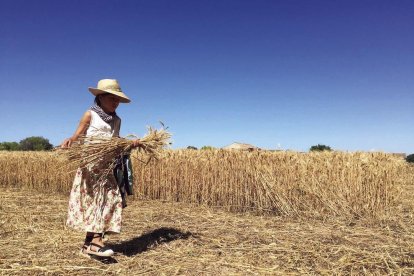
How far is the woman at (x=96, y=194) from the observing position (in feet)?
16.2

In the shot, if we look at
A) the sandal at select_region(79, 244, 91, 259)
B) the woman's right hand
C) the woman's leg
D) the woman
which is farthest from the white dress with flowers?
the sandal at select_region(79, 244, 91, 259)

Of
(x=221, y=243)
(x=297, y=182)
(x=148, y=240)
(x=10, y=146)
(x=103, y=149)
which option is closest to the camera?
A: (x=103, y=149)

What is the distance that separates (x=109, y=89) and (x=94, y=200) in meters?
1.45

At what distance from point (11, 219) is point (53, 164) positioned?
7.24 meters

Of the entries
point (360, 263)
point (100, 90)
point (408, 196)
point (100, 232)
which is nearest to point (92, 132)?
point (100, 90)

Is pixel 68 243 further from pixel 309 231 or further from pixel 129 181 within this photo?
pixel 309 231

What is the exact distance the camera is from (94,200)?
4.97 metres

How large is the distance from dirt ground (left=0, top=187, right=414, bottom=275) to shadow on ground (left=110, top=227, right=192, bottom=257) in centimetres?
1

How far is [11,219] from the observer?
796 cm

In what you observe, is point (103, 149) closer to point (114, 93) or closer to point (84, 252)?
point (114, 93)

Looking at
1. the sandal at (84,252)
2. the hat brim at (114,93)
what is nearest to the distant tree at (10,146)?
the sandal at (84,252)

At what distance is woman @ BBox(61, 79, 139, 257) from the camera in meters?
4.95

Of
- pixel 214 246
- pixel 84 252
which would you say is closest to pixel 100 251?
pixel 84 252

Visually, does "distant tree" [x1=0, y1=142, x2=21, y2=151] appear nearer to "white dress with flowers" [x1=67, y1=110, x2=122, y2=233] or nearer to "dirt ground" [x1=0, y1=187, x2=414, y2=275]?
"dirt ground" [x1=0, y1=187, x2=414, y2=275]
